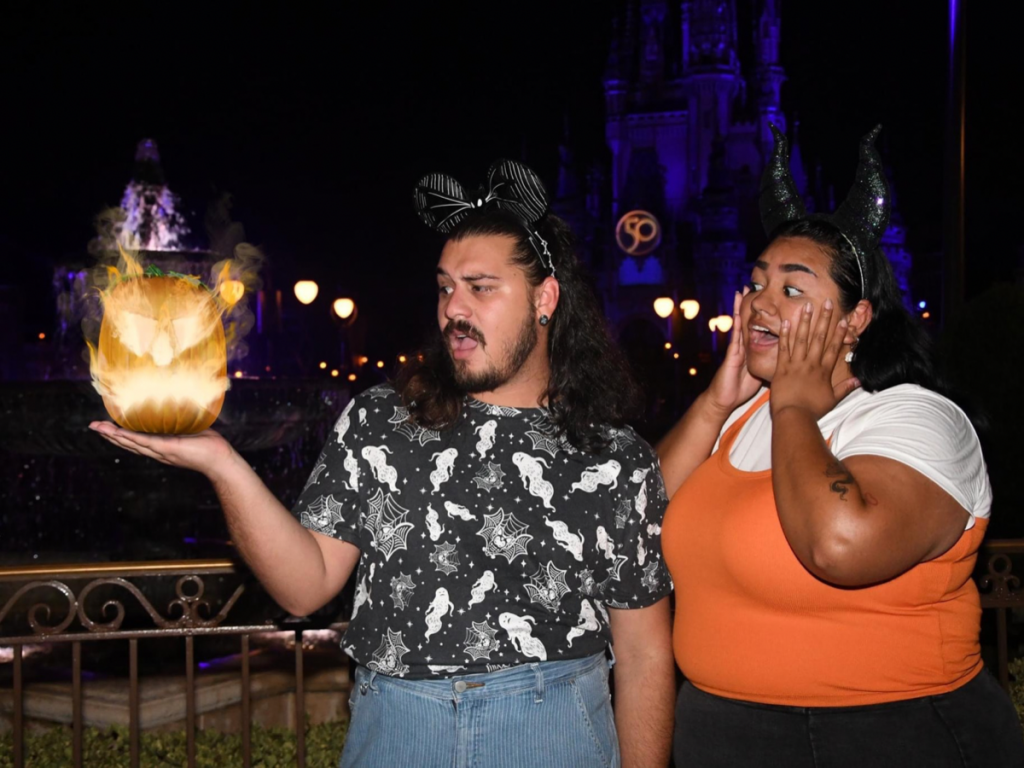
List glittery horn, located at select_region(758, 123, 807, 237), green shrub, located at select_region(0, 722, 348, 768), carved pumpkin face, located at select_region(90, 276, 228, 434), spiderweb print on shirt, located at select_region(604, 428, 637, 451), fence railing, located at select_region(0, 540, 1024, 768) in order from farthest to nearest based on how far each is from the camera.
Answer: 1. green shrub, located at select_region(0, 722, 348, 768)
2. fence railing, located at select_region(0, 540, 1024, 768)
3. glittery horn, located at select_region(758, 123, 807, 237)
4. spiderweb print on shirt, located at select_region(604, 428, 637, 451)
5. carved pumpkin face, located at select_region(90, 276, 228, 434)

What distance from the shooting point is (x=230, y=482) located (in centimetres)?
244

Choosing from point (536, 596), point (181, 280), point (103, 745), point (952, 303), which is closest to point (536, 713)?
point (536, 596)

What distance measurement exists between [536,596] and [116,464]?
10.00 meters

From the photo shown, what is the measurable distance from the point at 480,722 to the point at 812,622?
3.14ft

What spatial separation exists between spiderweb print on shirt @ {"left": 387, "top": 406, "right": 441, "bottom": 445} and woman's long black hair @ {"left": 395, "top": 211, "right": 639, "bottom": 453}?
2 cm

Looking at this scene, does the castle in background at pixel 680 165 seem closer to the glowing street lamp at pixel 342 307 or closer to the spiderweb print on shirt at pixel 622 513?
the glowing street lamp at pixel 342 307

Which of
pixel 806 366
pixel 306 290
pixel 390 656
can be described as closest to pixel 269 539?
pixel 390 656

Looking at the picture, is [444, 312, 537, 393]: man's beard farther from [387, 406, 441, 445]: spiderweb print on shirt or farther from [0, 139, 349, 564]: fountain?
[0, 139, 349, 564]: fountain

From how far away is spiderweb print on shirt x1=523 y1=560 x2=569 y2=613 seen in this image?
2.67 meters

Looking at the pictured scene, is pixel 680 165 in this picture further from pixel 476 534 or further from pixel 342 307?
pixel 476 534

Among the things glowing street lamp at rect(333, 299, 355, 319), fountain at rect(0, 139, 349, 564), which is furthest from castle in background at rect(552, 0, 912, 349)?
fountain at rect(0, 139, 349, 564)

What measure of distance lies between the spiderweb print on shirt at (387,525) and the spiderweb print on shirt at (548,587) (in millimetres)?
371

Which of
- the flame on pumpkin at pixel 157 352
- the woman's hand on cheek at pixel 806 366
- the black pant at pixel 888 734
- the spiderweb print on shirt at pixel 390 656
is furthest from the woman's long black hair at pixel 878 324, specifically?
the flame on pumpkin at pixel 157 352

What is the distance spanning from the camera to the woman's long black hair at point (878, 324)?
2.86m
